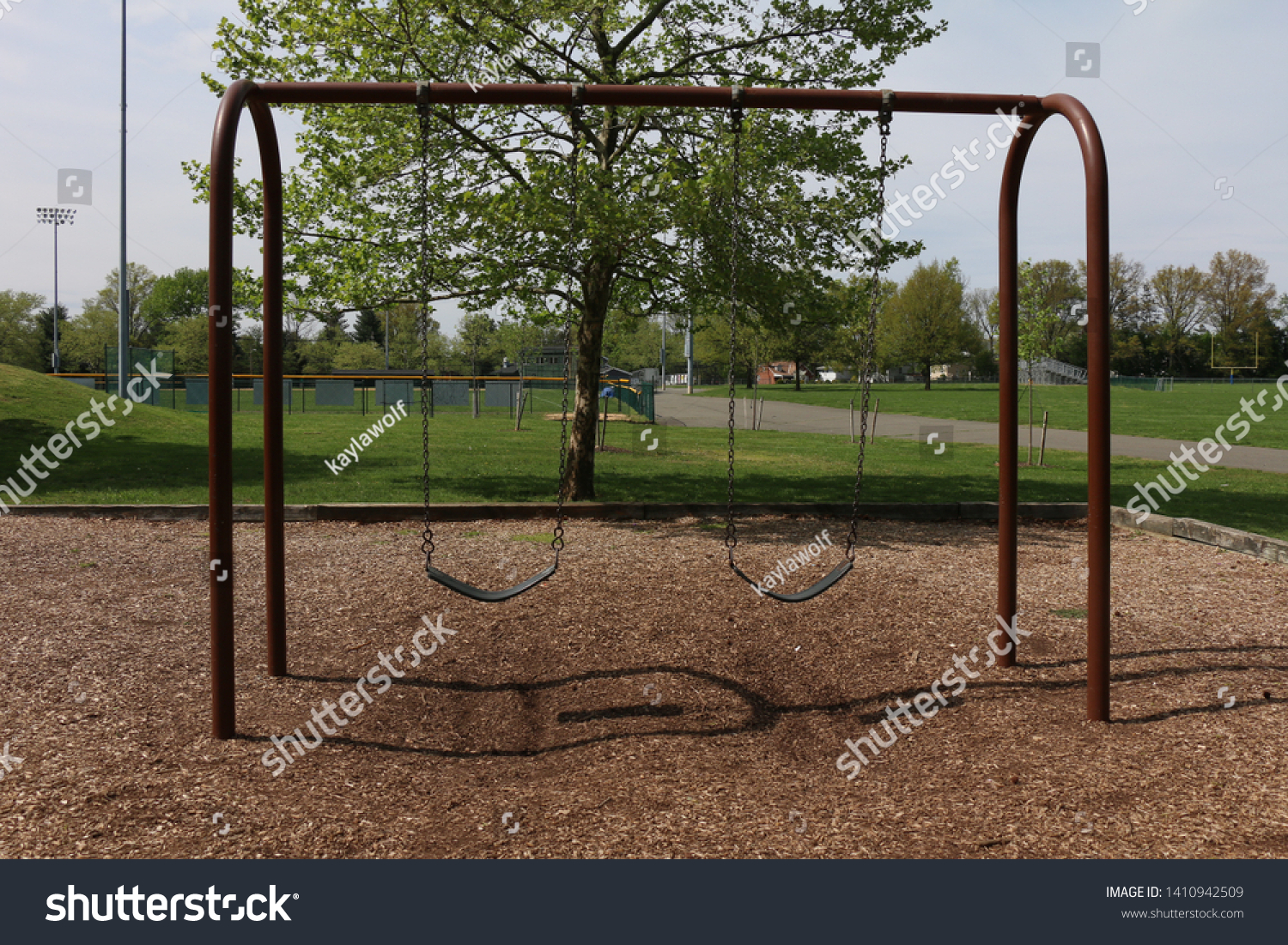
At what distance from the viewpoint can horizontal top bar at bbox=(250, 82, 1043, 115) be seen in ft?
15.4

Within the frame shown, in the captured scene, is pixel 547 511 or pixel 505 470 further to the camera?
pixel 505 470

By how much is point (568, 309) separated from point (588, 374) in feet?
17.8

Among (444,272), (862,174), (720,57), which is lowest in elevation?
(444,272)

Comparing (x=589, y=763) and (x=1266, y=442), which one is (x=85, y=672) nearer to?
(x=589, y=763)

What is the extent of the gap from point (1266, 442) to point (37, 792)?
23.0 meters

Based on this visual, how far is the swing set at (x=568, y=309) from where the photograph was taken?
4109mm

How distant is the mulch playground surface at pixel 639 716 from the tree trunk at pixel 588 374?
3104mm

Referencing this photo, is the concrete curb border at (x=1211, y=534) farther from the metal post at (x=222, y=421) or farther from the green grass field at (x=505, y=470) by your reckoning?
the metal post at (x=222, y=421)

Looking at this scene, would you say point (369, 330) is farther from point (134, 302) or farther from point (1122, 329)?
point (1122, 329)

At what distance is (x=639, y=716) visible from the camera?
4391mm

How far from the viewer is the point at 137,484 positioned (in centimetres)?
1154

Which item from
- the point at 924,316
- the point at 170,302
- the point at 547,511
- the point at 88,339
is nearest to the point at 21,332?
the point at 88,339

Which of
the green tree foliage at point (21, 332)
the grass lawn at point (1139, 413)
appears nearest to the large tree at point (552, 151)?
the grass lawn at point (1139, 413)
